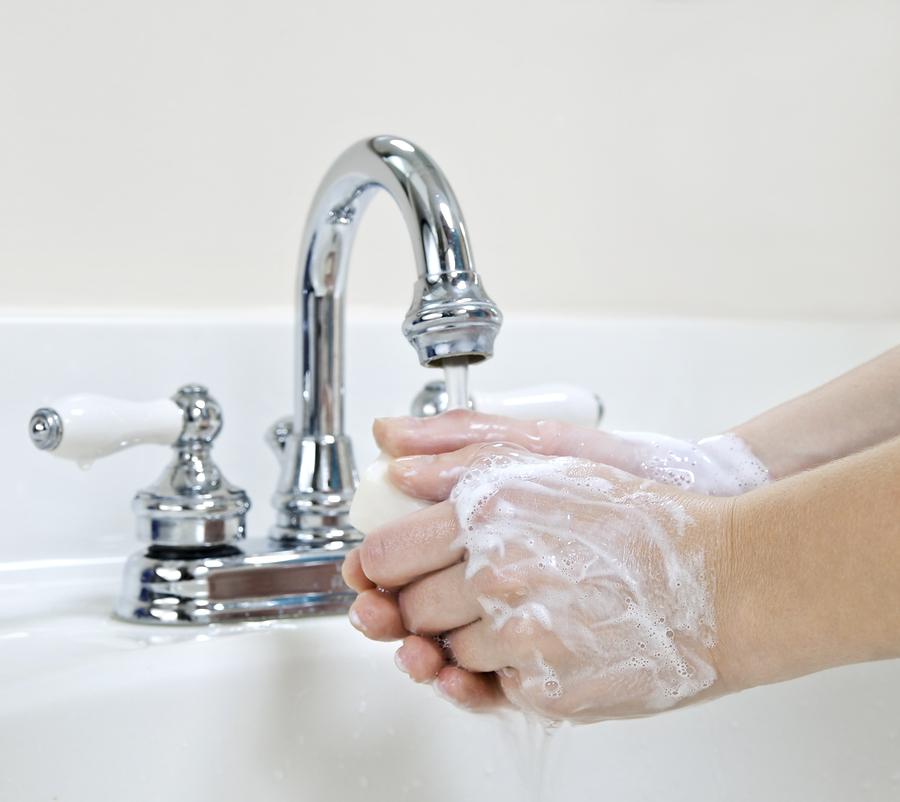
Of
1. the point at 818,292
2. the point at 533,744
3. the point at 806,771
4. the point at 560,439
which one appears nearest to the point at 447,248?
the point at 560,439

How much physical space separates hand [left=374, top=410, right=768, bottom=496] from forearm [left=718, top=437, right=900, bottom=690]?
133 millimetres

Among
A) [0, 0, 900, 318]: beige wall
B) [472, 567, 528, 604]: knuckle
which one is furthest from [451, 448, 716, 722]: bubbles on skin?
[0, 0, 900, 318]: beige wall

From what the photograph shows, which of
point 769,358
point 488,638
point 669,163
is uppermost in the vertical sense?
point 669,163

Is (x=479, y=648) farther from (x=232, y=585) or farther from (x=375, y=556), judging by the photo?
(x=232, y=585)

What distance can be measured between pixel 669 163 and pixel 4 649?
622 millimetres

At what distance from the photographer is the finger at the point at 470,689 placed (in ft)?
1.59

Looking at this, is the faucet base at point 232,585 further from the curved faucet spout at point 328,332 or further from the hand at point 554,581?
the hand at point 554,581

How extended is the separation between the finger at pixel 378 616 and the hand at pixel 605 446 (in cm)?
6

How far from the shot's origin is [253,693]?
0.56m

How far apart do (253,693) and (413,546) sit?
0.45 ft

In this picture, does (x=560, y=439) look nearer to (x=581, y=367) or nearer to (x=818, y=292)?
(x=581, y=367)

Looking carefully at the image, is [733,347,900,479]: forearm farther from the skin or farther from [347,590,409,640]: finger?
[347,590,409,640]: finger

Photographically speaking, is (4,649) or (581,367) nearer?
(4,649)

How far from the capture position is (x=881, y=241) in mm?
988
